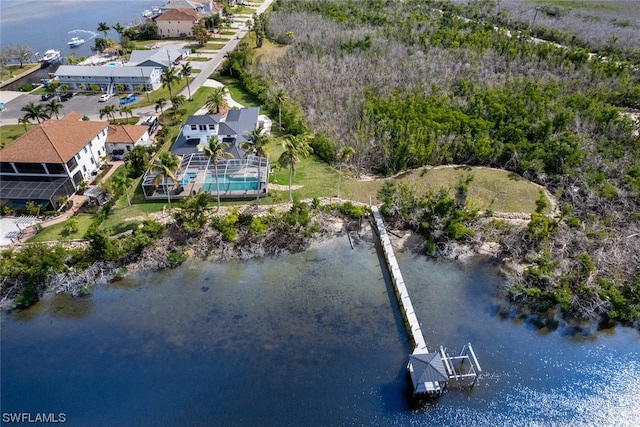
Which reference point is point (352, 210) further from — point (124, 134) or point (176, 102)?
point (176, 102)

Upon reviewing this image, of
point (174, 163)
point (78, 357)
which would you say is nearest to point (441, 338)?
point (78, 357)

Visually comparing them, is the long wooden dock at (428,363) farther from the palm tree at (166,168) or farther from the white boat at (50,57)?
the white boat at (50,57)

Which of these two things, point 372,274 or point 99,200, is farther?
point 99,200

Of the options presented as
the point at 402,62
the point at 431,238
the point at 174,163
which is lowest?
the point at 431,238

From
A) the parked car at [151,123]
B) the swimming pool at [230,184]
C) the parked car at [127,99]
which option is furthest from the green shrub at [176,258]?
the parked car at [127,99]

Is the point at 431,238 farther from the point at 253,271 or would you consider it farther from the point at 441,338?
the point at 253,271

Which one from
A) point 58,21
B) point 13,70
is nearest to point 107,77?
point 13,70
